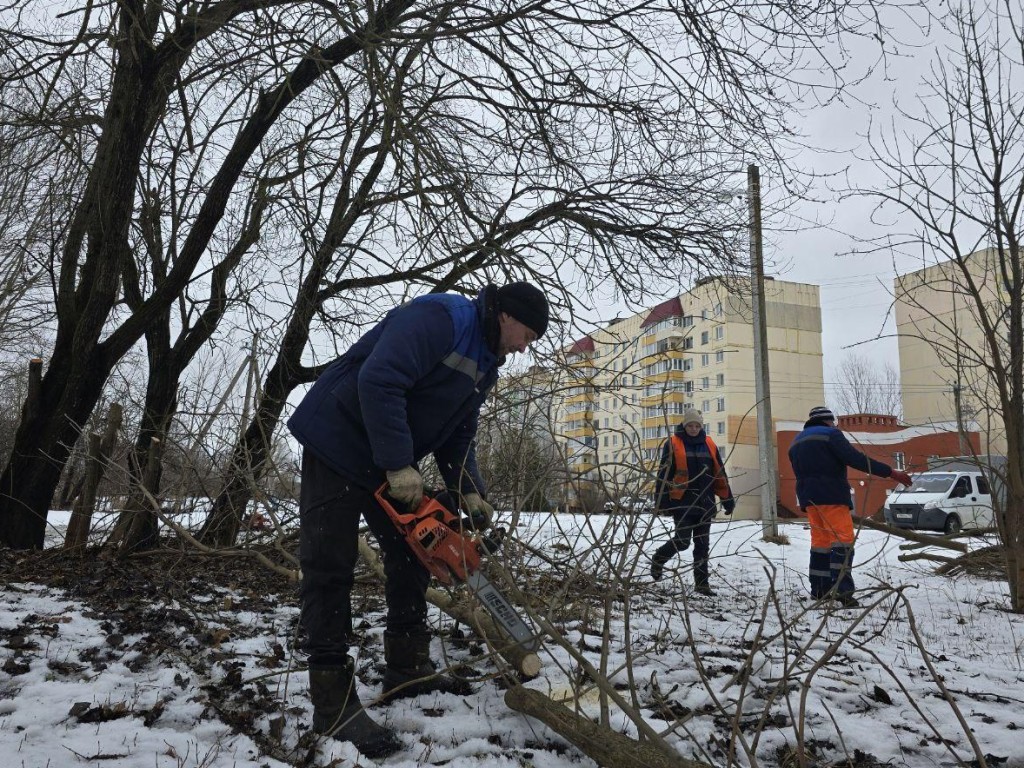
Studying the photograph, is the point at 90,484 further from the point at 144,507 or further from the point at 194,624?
the point at 194,624

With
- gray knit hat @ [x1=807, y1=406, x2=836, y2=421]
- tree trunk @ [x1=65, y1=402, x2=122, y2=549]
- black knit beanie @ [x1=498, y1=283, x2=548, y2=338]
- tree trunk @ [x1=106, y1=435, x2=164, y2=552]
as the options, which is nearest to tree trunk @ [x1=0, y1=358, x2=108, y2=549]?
tree trunk @ [x1=65, y1=402, x2=122, y2=549]

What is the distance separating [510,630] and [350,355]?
3.92 ft

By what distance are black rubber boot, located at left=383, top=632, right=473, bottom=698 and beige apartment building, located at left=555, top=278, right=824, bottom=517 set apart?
89 centimetres

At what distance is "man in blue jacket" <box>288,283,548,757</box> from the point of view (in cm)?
241

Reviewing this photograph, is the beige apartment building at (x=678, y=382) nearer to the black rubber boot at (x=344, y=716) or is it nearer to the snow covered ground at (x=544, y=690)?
the snow covered ground at (x=544, y=690)

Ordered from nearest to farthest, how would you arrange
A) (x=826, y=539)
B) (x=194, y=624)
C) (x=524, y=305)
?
(x=524, y=305)
(x=194, y=624)
(x=826, y=539)

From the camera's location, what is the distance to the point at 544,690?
113 inches

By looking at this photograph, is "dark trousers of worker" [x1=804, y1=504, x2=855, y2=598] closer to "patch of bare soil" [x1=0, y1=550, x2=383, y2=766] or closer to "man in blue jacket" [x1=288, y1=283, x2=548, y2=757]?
"patch of bare soil" [x1=0, y1=550, x2=383, y2=766]

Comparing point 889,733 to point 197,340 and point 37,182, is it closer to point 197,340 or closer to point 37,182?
point 197,340

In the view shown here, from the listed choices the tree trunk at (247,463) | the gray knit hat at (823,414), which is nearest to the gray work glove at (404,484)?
the tree trunk at (247,463)

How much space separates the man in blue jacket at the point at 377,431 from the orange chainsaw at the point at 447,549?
72mm

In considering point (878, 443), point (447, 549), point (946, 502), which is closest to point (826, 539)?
point (447, 549)

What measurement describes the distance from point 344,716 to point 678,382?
2279 millimetres

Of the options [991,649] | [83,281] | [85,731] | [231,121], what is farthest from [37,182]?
[991,649]
